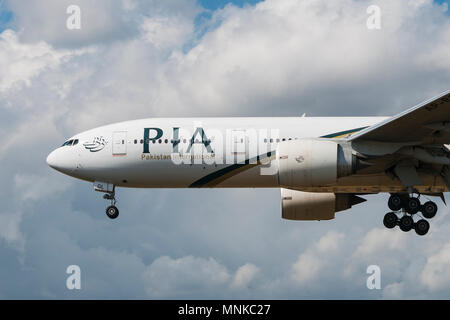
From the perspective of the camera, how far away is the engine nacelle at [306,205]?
114ft

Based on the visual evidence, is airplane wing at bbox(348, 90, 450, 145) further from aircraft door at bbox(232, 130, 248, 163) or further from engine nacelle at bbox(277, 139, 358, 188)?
aircraft door at bbox(232, 130, 248, 163)

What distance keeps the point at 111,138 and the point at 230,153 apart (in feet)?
16.2

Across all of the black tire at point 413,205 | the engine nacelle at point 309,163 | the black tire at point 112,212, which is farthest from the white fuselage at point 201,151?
the engine nacelle at point 309,163

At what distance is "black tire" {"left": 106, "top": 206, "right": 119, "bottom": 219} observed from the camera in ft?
111

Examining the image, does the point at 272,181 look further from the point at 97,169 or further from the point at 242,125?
the point at 97,169

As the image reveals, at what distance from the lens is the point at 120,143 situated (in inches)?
1288

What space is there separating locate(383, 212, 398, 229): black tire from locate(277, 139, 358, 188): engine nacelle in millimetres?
4400

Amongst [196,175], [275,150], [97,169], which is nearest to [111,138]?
[97,169]

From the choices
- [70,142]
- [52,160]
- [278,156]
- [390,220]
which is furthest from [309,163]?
[52,160]

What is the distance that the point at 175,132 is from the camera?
32.2 m

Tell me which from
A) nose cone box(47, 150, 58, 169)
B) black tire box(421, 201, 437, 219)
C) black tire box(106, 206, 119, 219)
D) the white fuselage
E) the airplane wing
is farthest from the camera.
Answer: nose cone box(47, 150, 58, 169)

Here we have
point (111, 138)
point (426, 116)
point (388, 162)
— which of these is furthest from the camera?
point (111, 138)

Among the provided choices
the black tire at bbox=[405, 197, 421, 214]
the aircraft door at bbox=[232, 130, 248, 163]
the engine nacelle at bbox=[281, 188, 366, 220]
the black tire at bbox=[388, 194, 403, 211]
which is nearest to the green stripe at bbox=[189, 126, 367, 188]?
the aircraft door at bbox=[232, 130, 248, 163]

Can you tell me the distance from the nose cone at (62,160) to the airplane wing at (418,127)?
11.2 meters
